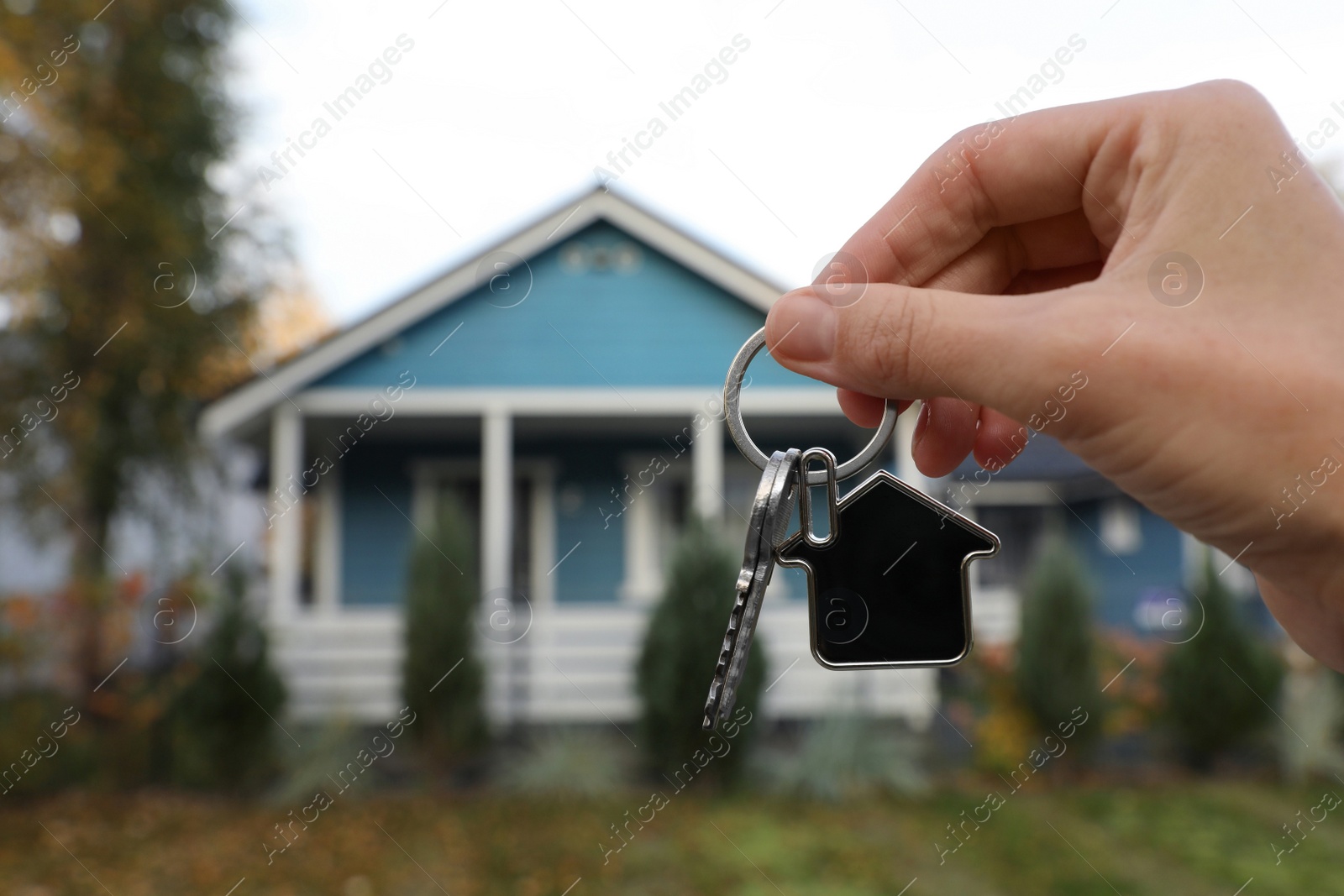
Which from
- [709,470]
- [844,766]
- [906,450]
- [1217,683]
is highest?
[709,470]

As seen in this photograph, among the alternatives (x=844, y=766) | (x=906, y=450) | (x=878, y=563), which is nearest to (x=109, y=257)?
(x=906, y=450)

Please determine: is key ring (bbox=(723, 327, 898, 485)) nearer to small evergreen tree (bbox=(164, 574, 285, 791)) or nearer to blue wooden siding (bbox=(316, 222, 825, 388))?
small evergreen tree (bbox=(164, 574, 285, 791))

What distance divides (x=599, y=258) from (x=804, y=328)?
874cm

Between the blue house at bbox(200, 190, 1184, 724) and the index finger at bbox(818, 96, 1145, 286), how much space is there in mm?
6541

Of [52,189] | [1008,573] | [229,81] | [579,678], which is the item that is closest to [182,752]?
[579,678]

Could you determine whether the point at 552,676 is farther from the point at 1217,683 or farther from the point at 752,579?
the point at 752,579

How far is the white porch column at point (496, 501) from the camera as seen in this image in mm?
8664

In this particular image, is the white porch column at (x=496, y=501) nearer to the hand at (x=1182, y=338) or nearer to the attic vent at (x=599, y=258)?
the attic vent at (x=599, y=258)

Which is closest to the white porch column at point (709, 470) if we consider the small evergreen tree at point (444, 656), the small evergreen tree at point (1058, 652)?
the small evergreen tree at point (444, 656)

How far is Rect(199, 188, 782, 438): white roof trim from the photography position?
8.87 metres

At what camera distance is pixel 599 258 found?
953 centimetres

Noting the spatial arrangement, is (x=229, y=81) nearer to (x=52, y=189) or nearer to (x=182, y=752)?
(x=52, y=189)

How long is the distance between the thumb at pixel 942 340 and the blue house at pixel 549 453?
6.74 m

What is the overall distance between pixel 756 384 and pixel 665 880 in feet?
16.2
